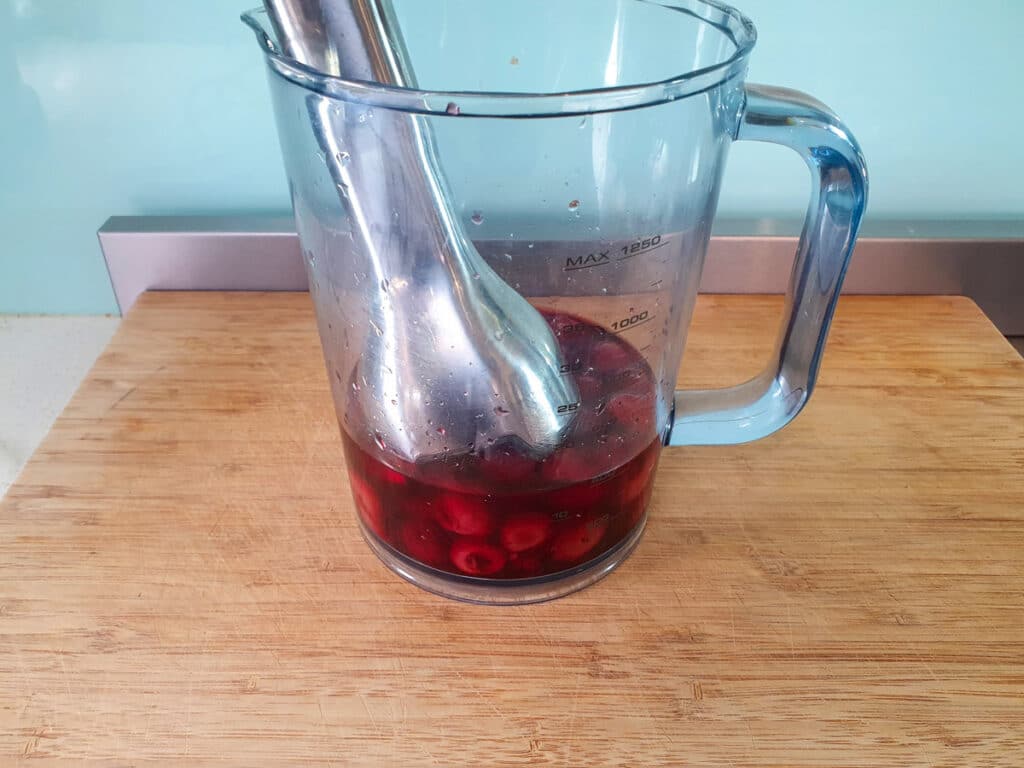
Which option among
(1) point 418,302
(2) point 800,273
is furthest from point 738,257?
(1) point 418,302

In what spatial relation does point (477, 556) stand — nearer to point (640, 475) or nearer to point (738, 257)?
point (640, 475)

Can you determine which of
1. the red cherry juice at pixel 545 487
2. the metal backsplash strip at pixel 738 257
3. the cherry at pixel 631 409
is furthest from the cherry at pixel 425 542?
the metal backsplash strip at pixel 738 257

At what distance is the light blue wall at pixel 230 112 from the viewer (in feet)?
2.00

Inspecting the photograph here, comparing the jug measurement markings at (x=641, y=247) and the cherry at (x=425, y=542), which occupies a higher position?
the jug measurement markings at (x=641, y=247)

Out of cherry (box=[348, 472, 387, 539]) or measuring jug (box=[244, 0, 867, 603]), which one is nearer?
measuring jug (box=[244, 0, 867, 603])

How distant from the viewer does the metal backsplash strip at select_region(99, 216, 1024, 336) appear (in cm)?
68

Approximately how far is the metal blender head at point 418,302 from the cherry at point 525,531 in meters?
0.03

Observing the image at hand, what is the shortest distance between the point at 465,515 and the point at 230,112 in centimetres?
40

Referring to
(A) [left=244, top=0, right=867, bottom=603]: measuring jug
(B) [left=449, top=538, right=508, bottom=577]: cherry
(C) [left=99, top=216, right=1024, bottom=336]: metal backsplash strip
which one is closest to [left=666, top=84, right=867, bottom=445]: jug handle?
(A) [left=244, top=0, right=867, bottom=603]: measuring jug

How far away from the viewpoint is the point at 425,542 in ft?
1.42

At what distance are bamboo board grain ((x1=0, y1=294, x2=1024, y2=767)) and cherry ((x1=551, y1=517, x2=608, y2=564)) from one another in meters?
0.03

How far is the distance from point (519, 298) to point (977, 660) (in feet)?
0.92

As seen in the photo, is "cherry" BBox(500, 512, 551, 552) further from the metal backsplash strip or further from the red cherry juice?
the metal backsplash strip

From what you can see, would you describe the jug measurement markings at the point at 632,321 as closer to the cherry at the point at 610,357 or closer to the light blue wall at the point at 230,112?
the cherry at the point at 610,357
